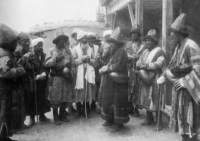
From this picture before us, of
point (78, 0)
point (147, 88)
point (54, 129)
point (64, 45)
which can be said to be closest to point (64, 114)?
point (54, 129)

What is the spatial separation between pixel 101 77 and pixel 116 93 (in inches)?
26.8

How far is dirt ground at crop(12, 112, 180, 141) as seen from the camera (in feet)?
18.7

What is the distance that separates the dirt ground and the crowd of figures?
0.22m

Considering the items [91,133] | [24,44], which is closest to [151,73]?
[91,133]

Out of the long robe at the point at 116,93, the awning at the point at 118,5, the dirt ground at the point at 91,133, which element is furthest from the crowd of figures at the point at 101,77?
the awning at the point at 118,5

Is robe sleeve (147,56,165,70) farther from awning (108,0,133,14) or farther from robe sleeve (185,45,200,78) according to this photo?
awning (108,0,133,14)

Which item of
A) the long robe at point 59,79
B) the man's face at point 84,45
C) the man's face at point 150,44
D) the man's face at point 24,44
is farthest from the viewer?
the man's face at point 84,45

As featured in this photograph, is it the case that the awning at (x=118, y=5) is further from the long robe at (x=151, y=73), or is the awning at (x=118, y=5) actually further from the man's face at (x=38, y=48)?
the long robe at (x=151, y=73)

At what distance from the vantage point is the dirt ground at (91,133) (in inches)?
225

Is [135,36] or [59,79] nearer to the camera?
[59,79]

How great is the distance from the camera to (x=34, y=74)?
6.62m

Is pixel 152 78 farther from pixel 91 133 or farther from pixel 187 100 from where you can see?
pixel 91 133

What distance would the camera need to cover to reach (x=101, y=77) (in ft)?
20.9

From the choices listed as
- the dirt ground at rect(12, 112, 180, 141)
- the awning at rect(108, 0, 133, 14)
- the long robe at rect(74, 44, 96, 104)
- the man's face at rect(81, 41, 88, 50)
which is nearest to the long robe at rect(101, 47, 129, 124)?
the dirt ground at rect(12, 112, 180, 141)
